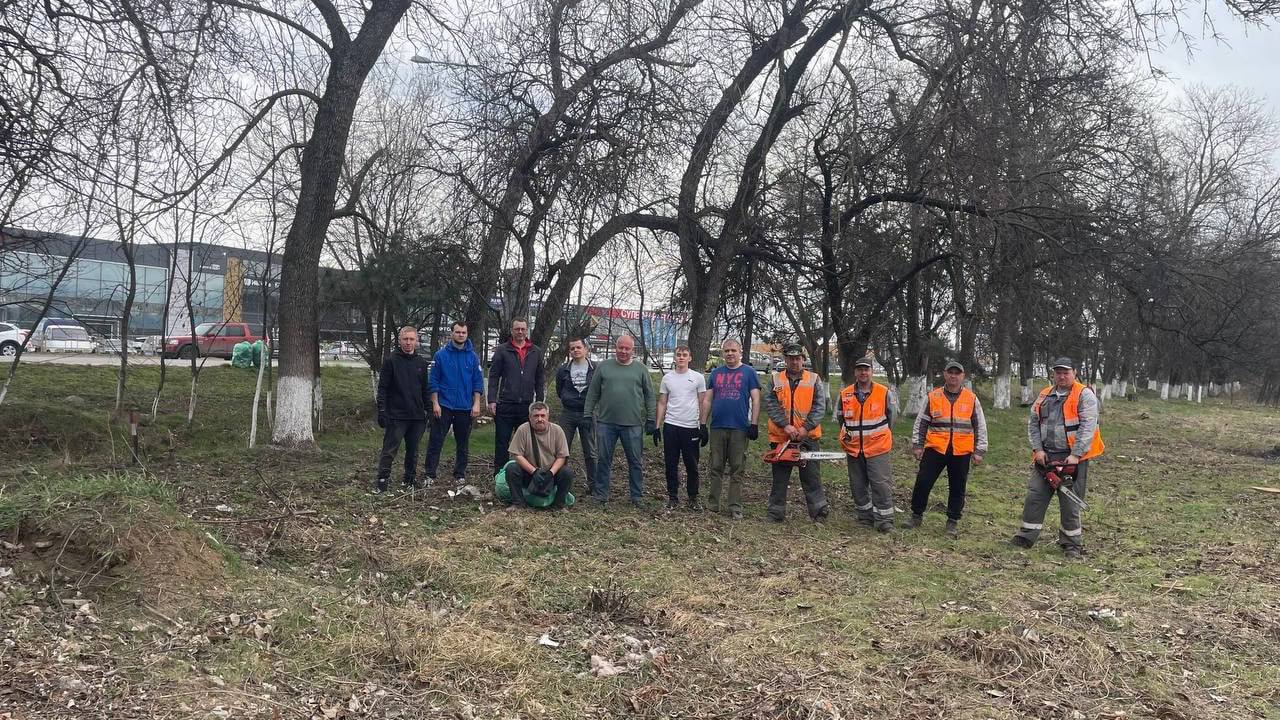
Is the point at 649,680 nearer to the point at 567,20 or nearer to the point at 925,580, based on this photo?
the point at 925,580

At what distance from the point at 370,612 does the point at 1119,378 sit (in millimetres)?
45294

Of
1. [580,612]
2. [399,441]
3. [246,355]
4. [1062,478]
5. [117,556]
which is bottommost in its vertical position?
[580,612]

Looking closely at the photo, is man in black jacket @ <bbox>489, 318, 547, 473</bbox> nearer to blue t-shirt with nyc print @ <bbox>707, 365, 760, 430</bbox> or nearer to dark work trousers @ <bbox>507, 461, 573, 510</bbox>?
dark work trousers @ <bbox>507, 461, 573, 510</bbox>

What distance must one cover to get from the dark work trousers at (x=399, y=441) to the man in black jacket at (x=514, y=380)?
755 millimetres

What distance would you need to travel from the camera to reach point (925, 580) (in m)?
6.05

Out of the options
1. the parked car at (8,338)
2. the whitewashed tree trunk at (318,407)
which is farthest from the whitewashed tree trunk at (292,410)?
the parked car at (8,338)

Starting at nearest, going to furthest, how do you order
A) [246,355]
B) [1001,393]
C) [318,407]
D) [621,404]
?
[621,404] < [318,407] < [246,355] < [1001,393]

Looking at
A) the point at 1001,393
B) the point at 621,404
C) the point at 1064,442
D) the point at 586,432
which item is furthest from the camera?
the point at 1001,393

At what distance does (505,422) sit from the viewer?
849 cm

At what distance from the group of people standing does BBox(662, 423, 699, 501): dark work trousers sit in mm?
12

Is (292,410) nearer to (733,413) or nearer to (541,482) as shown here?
(541,482)

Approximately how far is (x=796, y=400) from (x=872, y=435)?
75cm

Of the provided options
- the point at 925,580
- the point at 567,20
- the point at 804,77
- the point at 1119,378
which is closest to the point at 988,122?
the point at 804,77

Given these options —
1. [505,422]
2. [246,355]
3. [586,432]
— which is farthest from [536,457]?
[246,355]
